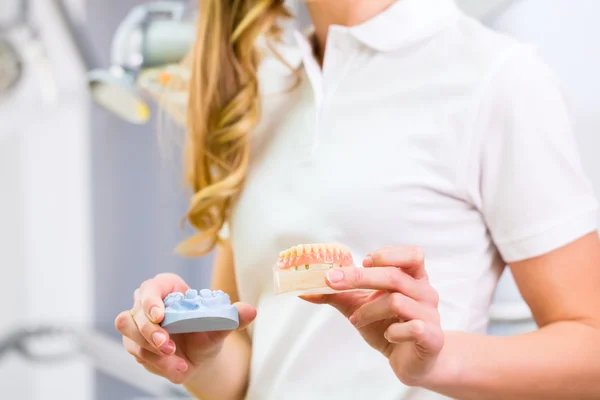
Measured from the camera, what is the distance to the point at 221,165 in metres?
0.92

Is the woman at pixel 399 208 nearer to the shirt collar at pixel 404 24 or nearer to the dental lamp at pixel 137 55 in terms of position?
the shirt collar at pixel 404 24

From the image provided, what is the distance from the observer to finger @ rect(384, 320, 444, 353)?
53 centimetres

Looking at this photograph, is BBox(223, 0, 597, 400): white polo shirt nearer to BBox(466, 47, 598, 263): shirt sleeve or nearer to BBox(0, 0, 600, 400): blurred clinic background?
BBox(466, 47, 598, 263): shirt sleeve

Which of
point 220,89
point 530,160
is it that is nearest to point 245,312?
point 530,160

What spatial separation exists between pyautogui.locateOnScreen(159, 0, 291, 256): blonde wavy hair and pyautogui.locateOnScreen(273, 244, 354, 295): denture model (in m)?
0.27

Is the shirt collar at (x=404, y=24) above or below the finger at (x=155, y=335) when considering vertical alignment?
above

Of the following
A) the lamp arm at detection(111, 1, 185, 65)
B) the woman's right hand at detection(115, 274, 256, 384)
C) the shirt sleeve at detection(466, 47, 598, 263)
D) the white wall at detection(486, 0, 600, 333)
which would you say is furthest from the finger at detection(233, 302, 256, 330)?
the lamp arm at detection(111, 1, 185, 65)

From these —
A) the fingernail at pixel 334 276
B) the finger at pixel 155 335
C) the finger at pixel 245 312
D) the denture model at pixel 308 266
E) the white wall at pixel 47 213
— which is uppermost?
the fingernail at pixel 334 276

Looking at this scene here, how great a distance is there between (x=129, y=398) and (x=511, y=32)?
1.40 metres

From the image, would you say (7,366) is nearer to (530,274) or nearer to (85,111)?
(85,111)

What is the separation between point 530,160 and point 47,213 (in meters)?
1.62

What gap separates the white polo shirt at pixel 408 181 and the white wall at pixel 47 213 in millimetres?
1277

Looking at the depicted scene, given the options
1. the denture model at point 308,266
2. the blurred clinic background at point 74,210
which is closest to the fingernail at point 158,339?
the denture model at point 308,266

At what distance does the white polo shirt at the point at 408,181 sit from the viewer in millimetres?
726
